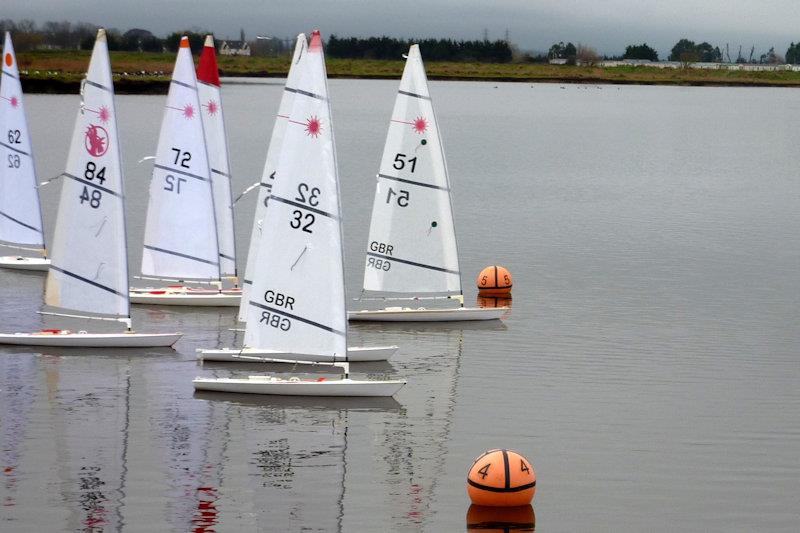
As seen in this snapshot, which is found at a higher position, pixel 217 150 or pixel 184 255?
pixel 217 150

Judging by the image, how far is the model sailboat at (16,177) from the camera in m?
52.2

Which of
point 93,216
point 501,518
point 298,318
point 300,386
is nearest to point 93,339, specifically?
point 93,216

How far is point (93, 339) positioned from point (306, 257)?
9.14 m

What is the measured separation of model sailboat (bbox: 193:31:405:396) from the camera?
3284 cm

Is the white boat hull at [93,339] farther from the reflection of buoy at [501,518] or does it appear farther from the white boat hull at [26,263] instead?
the reflection of buoy at [501,518]

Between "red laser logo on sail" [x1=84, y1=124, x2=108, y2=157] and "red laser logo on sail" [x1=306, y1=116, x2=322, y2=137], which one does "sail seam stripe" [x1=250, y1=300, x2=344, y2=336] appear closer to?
"red laser logo on sail" [x1=306, y1=116, x2=322, y2=137]

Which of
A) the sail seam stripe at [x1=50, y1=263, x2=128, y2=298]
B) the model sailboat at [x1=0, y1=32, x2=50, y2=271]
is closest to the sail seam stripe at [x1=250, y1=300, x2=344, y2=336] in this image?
the sail seam stripe at [x1=50, y1=263, x2=128, y2=298]

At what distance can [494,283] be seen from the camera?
168 ft

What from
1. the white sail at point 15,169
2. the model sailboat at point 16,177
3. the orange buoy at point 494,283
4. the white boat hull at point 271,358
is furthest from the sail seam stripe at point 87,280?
the orange buoy at point 494,283

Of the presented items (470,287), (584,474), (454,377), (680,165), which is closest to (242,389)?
(454,377)

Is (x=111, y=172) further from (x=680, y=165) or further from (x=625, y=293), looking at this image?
(x=680, y=165)

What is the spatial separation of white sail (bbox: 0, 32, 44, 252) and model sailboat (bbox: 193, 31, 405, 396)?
2101 centimetres

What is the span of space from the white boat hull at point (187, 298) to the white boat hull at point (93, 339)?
20.4 ft

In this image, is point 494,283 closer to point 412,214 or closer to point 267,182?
point 412,214
